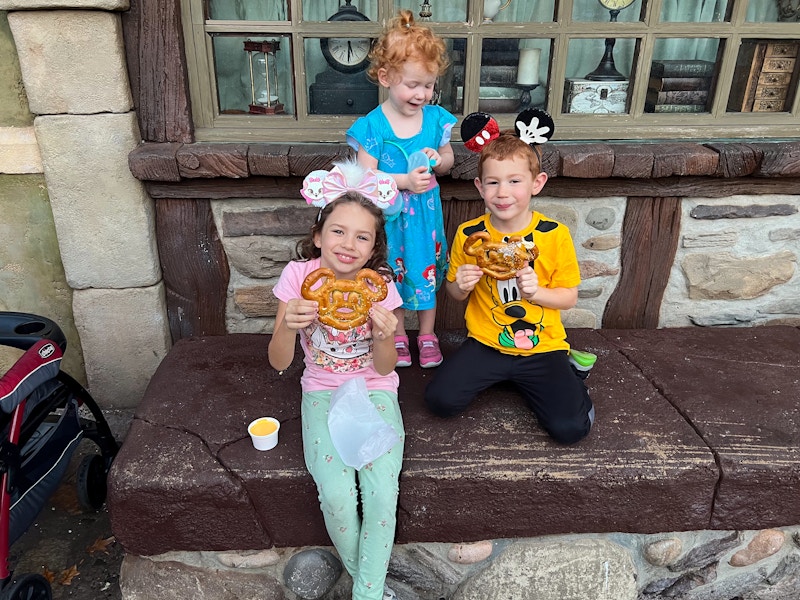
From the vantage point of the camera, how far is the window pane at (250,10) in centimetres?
275

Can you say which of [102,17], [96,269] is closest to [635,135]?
[102,17]

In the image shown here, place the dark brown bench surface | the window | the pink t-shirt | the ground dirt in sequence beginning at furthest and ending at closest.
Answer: the window
the ground dirt
the pink t-shirt
the dark brown bench surface

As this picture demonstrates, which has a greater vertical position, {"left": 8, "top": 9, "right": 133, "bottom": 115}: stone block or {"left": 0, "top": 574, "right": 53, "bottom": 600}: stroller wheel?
{"left": 8, "top": 9, "right": 133, "bottom": 115}: stone block

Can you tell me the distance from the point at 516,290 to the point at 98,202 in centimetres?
181

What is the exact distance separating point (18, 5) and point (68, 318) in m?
1.36

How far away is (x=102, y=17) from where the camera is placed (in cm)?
248

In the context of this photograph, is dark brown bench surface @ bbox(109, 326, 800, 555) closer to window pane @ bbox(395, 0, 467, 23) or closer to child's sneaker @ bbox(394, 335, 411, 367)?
child's sneaker @ bbox(394, 335, 411, 367)

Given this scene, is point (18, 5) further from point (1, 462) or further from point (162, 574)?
point (162, 574)

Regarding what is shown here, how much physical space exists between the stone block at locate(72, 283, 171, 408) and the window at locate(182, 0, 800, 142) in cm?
84

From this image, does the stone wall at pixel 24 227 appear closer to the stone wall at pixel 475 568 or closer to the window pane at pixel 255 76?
the window pane at pixel 255 76

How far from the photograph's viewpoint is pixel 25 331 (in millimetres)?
2232

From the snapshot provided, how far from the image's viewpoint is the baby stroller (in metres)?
1.95

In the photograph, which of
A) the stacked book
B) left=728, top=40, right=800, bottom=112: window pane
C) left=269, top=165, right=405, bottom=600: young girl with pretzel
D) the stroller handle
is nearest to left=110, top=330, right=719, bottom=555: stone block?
left=269, top=165, right=405, bottom=600: young girl with pretzel

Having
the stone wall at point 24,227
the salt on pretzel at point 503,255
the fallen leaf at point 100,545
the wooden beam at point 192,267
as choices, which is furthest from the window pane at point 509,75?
the fallen leaf at point 100,545
